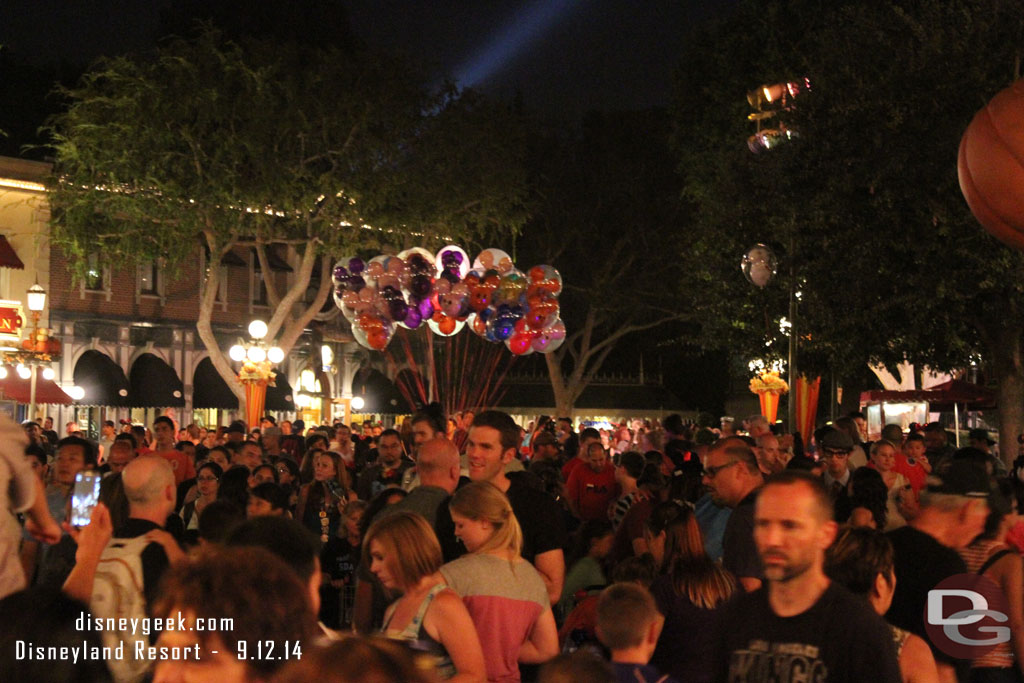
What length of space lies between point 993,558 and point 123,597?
3908 millimetres

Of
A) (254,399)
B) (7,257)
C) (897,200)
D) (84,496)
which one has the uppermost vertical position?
(7,257)

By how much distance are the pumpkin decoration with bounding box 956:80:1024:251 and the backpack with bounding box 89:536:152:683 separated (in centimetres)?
641

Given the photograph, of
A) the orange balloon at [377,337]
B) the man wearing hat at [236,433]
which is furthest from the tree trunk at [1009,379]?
the man wearing hat at [236,433]

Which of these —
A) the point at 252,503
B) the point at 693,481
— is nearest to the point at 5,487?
the point at 252,503

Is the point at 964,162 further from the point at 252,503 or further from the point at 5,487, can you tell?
the point at 5,487

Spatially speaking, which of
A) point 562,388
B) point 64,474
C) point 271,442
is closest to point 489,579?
point 64,474

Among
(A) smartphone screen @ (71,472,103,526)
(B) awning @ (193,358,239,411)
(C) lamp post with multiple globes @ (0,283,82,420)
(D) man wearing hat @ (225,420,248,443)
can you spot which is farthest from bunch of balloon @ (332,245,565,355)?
(B) awning @ (193,358,239,411)

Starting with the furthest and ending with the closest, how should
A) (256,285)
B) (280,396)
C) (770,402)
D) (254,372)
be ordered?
1. (256,285)
2. (280,396)
3. (770,402)
4. (254,372)

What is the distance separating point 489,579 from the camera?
17.4ft

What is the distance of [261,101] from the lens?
27.9 m

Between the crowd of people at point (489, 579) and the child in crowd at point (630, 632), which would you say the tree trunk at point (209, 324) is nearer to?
the crowd of people at point (489, 579)

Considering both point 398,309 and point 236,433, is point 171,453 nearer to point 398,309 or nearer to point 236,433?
point 236,433

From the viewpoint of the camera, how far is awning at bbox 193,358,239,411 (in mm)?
41625

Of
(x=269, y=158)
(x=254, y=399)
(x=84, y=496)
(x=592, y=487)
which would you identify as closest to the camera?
(x=84, y=496)
